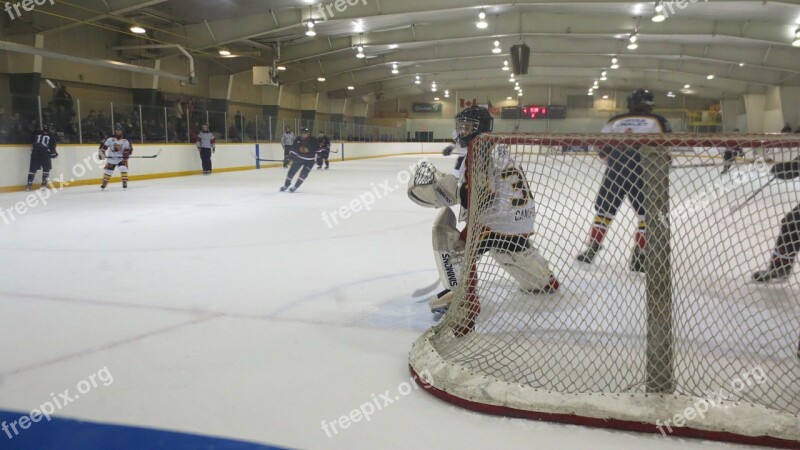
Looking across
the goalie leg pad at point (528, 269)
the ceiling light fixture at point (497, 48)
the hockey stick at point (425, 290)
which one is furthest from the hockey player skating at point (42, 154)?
the ceiling light fixture at point (497, 48)

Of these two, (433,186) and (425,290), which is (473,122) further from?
(425,290)

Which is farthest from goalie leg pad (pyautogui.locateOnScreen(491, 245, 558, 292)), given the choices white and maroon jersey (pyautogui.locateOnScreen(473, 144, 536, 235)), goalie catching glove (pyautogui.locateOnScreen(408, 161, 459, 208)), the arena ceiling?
the arena ceiling

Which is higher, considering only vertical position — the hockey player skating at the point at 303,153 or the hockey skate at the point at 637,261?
the hockey player skating at the point at 303,153

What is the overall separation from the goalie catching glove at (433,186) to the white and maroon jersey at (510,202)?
173 millimetres

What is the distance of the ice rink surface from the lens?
1590 mm

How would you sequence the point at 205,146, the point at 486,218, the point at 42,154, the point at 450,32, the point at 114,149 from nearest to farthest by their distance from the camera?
the point at 486,218
the point at 42,154
the point at 114,149
the point at 205,146
the point at 450,32

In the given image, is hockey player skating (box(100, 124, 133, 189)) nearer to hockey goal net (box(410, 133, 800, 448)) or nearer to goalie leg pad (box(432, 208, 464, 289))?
goalie leg pad (box(432, 208, 464, 289))

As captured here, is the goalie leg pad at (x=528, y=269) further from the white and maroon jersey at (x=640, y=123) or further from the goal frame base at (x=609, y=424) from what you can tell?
the white and maroon jersey at (x=640, y=123)

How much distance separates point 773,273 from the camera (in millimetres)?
3176

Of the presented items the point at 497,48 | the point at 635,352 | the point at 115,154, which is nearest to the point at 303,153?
the point at 115,154

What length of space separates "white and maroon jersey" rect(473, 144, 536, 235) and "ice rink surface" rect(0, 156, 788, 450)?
0.56 metres

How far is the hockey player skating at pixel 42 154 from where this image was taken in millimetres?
8727

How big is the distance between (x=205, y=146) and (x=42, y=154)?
429 cm

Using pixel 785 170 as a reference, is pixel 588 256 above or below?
below
